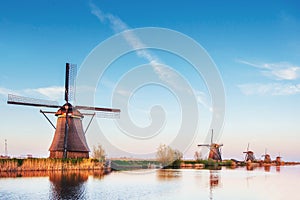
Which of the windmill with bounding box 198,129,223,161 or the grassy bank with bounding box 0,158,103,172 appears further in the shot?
the windmill with bounding box 198,129,223,161

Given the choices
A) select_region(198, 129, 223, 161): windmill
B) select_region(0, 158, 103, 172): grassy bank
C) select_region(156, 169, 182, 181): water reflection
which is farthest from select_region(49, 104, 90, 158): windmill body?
select_region(198, 129, 223, 161): windmill

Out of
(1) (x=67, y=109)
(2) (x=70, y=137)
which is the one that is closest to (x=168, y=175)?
(2) (x=70, y=137)

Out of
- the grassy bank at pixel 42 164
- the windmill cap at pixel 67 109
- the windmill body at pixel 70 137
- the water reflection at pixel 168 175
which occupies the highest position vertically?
the windmill cap at pixel 67 109

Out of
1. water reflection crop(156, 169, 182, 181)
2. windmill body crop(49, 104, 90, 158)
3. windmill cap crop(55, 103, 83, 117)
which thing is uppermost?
windmill cap crop(55, 103, 83, 117)

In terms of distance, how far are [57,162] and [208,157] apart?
132 ft

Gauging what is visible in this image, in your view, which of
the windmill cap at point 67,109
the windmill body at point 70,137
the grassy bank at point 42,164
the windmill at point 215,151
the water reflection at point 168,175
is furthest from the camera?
the windmill at point 215,151

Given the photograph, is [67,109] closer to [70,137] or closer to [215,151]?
[70,137]

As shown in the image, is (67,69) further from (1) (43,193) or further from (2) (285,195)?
(2) (285,195)

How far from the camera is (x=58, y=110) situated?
36125 millimetres

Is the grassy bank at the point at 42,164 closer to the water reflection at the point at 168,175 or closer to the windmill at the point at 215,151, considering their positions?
the water reflection at the point at 168,175

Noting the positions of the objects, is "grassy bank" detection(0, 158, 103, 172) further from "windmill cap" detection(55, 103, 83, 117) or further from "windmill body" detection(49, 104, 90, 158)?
"windmill cap" detection(55, 103, 83, 117)

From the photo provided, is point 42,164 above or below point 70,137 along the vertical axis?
below

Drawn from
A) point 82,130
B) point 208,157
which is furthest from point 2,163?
point 208,157

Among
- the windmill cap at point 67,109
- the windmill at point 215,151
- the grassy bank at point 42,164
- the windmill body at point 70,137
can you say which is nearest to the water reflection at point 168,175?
the grassy bank at point 42,164
